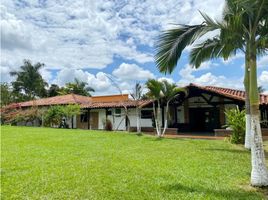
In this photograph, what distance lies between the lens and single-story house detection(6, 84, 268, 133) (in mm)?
22641

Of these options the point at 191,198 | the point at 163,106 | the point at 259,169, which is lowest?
the point at 191,198

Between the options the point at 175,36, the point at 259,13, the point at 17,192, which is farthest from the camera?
the point at 175,36

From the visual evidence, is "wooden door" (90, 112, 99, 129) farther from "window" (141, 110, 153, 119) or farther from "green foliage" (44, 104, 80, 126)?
"window" (141, 110, 153, 119)

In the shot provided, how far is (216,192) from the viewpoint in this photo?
20.9 ft

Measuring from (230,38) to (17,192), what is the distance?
6.48m

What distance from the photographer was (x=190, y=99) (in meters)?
26.2

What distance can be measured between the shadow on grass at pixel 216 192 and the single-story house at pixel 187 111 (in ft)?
50.5

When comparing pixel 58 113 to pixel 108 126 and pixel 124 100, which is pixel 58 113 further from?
pixel 124 100

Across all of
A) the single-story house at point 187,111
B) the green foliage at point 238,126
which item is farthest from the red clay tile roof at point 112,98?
the green foliage at point 238,126

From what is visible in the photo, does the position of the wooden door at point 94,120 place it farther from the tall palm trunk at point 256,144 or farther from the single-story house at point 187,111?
the tall palm trunk at point 256,144

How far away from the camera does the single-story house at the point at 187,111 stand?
74.3ft

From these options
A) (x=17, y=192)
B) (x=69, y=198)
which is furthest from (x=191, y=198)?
(x=17, y=192)

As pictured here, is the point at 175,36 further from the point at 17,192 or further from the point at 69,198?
the point at 17,192

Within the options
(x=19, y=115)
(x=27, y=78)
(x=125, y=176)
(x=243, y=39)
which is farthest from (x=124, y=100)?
(x=243, y=39)
